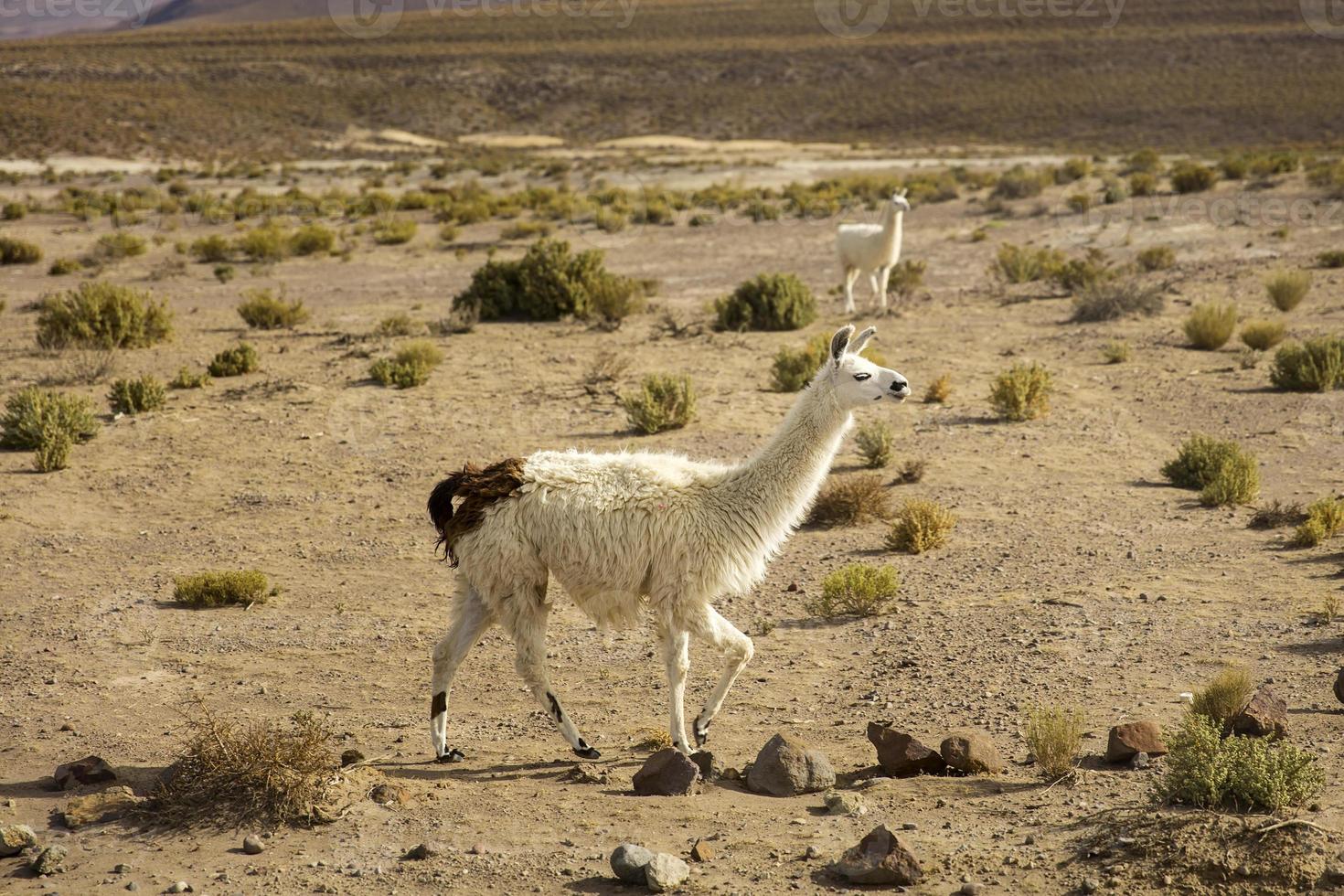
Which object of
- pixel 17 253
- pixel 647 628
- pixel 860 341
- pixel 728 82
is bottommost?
pixel 647 628

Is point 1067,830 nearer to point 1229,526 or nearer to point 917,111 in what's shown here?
point 1229,526

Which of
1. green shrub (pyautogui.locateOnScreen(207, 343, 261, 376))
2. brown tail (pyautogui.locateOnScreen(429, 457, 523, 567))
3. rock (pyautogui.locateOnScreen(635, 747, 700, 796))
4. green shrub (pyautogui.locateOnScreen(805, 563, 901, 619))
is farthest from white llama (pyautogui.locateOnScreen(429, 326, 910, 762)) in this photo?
green shrub (pyautogui.locateOnScreen(207, 343, 261, 376))

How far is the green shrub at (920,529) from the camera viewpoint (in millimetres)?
9297

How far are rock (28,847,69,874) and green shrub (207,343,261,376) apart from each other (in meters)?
10.4

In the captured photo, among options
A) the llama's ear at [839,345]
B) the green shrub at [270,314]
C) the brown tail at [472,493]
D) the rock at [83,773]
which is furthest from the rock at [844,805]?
the green shrub at [270,314]

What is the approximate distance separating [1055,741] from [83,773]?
175 inches

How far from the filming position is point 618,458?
6.29 meters

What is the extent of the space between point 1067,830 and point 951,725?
50.5 inches

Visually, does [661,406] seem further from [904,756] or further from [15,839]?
[15,839]

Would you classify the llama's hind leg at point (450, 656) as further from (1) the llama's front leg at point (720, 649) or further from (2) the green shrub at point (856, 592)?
(2) the green shrub at point (856, 592)

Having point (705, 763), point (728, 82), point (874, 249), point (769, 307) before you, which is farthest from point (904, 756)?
point (728, 82)

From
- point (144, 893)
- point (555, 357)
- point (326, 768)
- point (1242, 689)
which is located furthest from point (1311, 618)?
point (555, 357)

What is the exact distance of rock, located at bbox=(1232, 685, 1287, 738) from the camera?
19.0ft

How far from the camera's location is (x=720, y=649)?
5.98m
